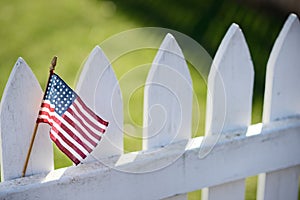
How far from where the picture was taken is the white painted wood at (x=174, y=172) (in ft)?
5.67

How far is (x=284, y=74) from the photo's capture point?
2.12m

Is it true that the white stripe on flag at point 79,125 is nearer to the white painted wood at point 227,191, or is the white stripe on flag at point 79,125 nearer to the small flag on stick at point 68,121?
the small flag on stick at point 68,121

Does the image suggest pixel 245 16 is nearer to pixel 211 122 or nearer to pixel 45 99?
pixel 211 122

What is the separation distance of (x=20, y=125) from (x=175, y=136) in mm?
561

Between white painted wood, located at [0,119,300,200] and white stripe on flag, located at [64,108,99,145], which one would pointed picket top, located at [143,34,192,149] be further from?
white stripe on flag, located at [64,108,99,145]

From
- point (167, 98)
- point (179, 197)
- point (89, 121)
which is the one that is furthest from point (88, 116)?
point (179, 197)

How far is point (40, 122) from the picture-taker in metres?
1.67

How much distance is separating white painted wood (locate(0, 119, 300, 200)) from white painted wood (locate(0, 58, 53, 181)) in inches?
2.1

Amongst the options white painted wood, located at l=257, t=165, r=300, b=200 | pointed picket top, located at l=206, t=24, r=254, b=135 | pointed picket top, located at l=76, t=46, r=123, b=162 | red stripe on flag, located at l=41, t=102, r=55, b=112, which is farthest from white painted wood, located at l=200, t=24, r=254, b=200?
red stripe on flag, located at l=41, t=102, r=55, b=112

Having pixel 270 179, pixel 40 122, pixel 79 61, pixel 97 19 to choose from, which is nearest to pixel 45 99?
pixel 40 122

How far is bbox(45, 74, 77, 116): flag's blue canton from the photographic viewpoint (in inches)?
65.6

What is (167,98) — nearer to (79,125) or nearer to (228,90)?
(228,90)

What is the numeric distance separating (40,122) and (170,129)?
0.50 meters

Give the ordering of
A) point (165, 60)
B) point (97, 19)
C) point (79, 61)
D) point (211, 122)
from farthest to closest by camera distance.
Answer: point (97, 19)
point (79, 61)
point (211, 122)
point (165, 60)
